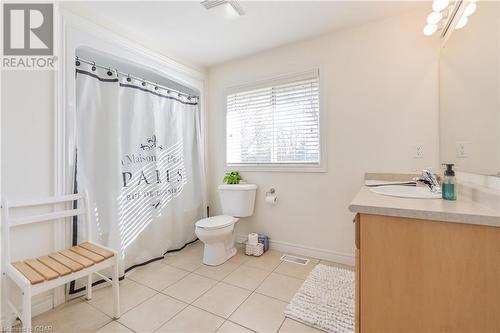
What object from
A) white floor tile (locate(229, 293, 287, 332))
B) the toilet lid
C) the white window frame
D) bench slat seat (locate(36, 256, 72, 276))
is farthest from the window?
bench slat seat (locate(36, 256, 72, 276))

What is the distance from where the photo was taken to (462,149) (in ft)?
4.36

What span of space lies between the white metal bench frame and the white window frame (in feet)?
5.09

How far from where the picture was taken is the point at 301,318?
4.52ft

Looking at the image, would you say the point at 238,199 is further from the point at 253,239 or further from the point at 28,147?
the point at 28,147

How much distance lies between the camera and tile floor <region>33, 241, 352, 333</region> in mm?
1341

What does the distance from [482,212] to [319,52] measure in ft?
6.28

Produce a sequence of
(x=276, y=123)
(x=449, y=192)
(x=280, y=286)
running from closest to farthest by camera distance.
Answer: (x=449, y=192)
(x=280, y=286)
(x=276, y=123)

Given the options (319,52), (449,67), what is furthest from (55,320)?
(449,67)

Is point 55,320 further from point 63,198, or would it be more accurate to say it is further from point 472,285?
point 472,285

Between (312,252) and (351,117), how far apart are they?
1381 mm

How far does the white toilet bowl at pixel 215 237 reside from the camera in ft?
6.76

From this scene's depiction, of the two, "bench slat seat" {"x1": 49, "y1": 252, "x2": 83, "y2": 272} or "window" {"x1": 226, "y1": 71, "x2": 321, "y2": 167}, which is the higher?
"window" {"x1": 226, "y1": 71, "x2": 321, "y2": 167}

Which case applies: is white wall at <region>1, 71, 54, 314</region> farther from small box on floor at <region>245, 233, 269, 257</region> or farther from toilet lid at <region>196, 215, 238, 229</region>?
small box on floor at <region>245, 233, 269, 257</region>

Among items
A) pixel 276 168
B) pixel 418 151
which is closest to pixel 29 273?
pixel 276 168
